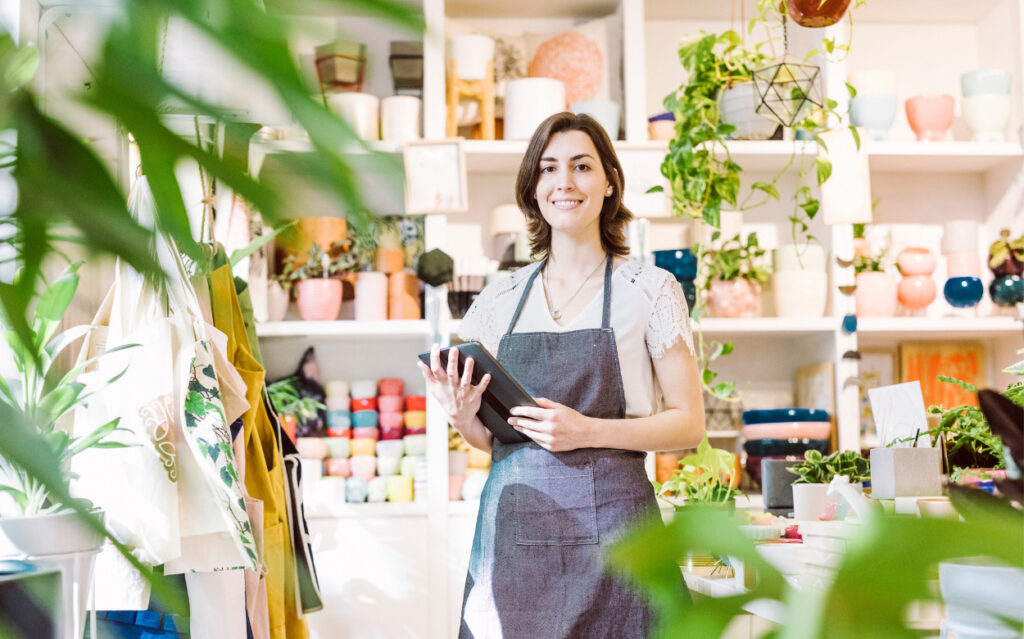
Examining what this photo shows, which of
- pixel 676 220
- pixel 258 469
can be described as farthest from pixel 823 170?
pixel 258 469

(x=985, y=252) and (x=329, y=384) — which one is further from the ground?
(x=985, y=252)

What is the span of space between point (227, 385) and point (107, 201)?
1.72 metres

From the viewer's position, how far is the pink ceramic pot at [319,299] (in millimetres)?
3182

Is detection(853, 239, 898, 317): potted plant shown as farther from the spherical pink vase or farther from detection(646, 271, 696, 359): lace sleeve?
detection(646, 271, 696, 359): lace sleeve

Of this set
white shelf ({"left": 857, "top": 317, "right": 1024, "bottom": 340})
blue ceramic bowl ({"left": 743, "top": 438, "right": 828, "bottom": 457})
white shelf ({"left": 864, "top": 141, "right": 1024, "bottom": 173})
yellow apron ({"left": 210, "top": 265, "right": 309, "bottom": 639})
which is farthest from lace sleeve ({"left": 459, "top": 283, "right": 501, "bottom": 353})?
white shelf ({"left": 864, "top": 141, "right": 1024, "bottom": 173})

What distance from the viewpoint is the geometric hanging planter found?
9.03 ft

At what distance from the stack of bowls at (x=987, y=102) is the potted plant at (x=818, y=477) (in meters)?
1.83

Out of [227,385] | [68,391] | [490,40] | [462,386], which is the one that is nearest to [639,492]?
[462,386]

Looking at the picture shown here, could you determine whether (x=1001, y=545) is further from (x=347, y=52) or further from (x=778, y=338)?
(x=778, y=338)

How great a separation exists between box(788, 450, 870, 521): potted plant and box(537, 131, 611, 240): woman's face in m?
0.60

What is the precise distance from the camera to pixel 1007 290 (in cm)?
322

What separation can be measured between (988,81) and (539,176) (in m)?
2.04

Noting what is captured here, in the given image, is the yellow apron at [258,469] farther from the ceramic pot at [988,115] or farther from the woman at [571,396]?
the ceramic pot at [988,115]

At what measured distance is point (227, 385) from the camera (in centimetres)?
179
